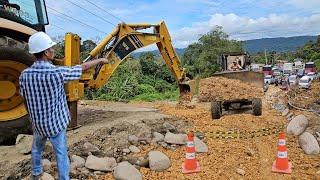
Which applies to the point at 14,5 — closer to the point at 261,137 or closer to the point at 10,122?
the point at 10,122

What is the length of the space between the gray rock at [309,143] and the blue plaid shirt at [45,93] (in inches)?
202

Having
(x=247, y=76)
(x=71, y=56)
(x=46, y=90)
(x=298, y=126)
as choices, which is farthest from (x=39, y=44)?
(x=247, y=76)

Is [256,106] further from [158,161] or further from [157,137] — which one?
[158,161]

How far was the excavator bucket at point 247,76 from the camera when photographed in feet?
45.2

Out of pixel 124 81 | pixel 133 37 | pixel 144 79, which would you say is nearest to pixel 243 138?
pixel 133 37

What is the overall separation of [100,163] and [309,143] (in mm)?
4043

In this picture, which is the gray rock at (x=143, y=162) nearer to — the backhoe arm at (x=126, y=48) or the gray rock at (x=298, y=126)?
the backhoe arm at (x=126, y=48)

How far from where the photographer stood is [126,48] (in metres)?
10.1

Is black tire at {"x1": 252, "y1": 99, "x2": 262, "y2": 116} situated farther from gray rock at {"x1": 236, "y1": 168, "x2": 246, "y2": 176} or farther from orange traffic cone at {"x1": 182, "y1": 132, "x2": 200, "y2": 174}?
orange traffic cone at {"x1": 182, "y1": 132, "x2": 200, "y2": 174}

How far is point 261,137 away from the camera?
31.3 ft

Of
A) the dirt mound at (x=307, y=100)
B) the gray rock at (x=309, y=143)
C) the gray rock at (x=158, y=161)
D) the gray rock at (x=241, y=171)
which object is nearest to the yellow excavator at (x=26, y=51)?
the gray rock at (x=158, y=161)

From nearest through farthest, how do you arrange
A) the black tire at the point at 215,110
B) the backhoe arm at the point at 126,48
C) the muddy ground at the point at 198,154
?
the muddy ground at the point at 198,154, the backhoe arm at the point at 126,48, the black tire at the point at 215,110

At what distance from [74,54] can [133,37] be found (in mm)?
2450

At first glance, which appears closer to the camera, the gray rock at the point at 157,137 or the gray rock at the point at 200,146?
the gray rock at the point at 200,146
